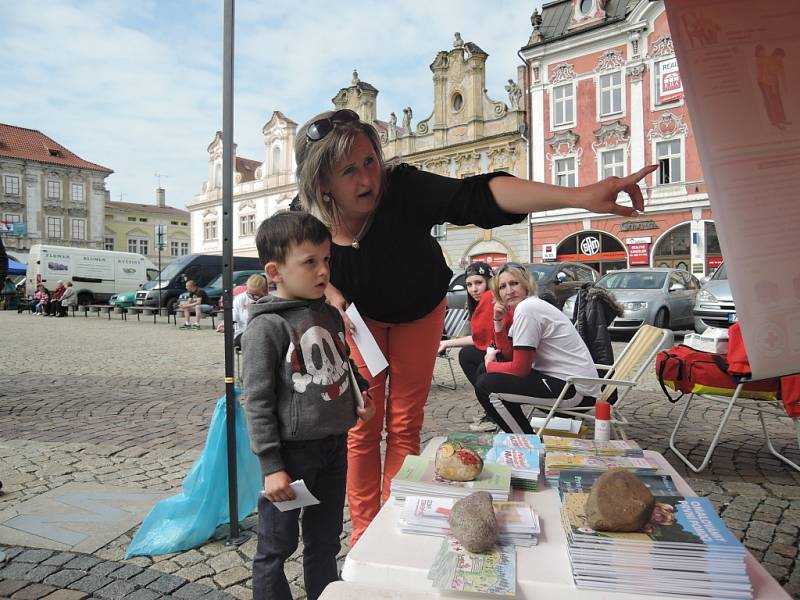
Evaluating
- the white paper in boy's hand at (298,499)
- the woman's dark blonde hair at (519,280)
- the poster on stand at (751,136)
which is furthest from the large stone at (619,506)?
the woman's dark blonde hair at (519,280)

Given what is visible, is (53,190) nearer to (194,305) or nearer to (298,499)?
(194,305)

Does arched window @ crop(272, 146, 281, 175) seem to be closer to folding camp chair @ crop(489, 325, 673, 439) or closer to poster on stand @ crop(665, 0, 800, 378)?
folding camp chair @ crop(489, 325, 673, 439)

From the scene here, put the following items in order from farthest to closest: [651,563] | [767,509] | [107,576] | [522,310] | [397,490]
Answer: [522,310] → [767,509] → [107,576] → [397,490] → [651,563]

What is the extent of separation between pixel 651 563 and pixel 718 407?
5363 millimetres

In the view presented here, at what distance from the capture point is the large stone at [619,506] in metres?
1.21

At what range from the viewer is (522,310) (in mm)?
3822

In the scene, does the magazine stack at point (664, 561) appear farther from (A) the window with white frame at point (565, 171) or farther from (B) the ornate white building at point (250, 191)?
(B) the ornate white building at point (250, 191)

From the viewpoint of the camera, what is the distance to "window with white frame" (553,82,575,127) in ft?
79.7

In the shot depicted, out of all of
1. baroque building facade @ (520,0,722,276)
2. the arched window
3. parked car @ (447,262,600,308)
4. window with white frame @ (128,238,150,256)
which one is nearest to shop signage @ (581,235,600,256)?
baroque building facade @ (520,0,722,276)

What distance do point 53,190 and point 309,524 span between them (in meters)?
52.8

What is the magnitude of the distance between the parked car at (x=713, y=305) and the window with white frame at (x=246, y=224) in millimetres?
33975

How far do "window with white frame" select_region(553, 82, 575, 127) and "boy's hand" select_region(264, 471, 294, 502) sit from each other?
82.4 feet

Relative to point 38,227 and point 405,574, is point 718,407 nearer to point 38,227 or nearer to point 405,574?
point 405,574

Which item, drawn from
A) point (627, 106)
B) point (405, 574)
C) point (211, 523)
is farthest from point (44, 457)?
point (627, 106)
